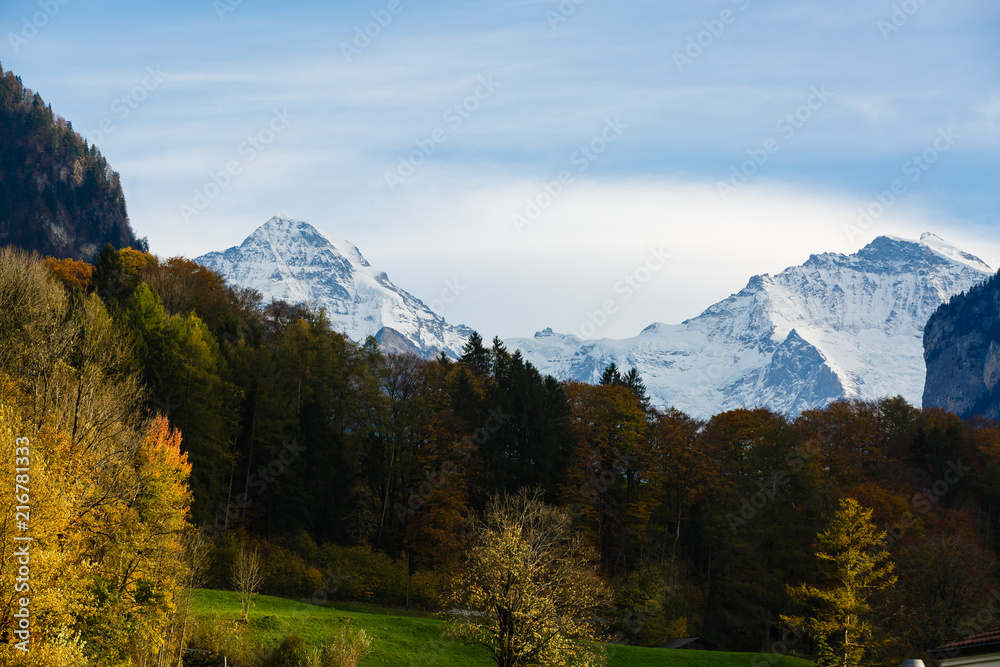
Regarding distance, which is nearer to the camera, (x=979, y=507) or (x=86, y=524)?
(x=86, y=524)

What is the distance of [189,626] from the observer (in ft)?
114

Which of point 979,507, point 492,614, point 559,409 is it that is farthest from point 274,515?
point 979,507

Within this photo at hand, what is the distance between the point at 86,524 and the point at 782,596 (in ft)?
166

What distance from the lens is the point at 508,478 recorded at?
68.2 metres

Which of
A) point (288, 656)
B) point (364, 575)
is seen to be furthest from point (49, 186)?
point (288, 656)

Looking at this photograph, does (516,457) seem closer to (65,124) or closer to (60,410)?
(60,410)

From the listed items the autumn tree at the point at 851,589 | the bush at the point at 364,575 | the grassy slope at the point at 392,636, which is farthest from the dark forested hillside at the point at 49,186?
the autumn tree at the point at 851,589

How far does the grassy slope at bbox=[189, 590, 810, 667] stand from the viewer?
37.8 meters

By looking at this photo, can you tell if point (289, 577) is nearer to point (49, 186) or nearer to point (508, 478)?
point (508, 478)

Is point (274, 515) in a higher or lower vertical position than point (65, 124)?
lower

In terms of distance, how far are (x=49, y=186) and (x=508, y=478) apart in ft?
508

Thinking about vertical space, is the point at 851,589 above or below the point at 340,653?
above

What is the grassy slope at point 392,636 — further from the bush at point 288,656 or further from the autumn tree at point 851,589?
the autumn tree at point 851,589

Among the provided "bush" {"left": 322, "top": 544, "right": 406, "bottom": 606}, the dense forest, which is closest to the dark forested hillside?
the dense forest
